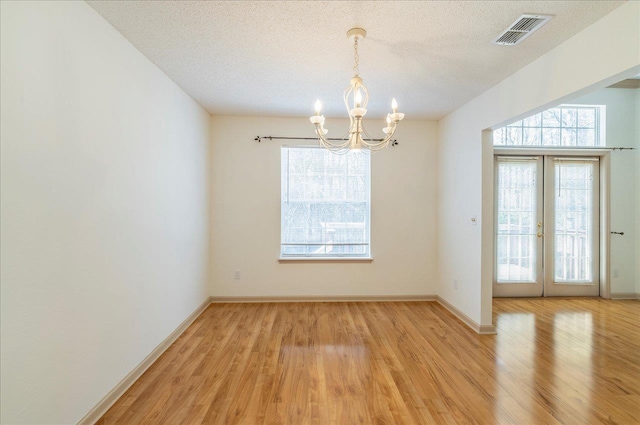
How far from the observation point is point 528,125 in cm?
463

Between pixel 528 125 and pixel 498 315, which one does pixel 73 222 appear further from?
pixel 528 125

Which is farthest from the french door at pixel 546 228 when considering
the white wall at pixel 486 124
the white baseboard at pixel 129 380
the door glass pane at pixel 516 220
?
the white baseboard at pixel 129 380

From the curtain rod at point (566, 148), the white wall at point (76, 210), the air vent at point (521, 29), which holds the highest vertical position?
the air vent at point (521, 29)

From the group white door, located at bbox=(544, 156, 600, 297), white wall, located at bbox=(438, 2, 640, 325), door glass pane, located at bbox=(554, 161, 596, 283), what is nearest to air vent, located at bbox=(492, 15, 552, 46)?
white wall, located at bbox=(438, 2, 640, 325)

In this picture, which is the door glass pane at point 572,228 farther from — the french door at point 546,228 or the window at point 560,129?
the window at point 560,129

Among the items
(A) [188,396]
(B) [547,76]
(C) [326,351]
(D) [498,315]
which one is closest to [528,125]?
(B) [547,76]

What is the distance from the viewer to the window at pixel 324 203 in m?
4.43

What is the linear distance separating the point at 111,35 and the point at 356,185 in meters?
3.25

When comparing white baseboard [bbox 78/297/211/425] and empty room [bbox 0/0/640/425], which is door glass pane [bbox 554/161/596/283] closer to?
empty room [bbox 0/0/640/425]

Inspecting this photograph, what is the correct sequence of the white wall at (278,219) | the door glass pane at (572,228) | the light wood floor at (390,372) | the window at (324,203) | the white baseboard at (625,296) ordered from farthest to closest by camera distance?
the door glass pane at (572,228) < the white baseboard at (625,296) < the window at (324,203) < the white wall at (278,219) < the light wood floor at (390,372)

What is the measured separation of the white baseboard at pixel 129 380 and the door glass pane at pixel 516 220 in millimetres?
4578

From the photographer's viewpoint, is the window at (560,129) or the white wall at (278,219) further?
the window at (560,129)

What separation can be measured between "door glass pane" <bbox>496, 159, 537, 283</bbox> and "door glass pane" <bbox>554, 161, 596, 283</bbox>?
1.28 feet

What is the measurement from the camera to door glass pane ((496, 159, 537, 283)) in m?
4.62
